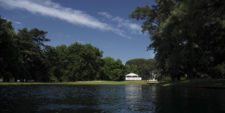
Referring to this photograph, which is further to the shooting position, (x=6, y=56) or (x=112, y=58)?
(x=112, y=58)

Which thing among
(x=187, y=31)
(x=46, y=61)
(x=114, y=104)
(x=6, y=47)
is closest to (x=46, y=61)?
(x=46, y=61)

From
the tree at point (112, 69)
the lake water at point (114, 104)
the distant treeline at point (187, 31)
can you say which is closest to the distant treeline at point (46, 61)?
the tree at point (112, 69)

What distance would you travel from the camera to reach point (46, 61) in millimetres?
129375

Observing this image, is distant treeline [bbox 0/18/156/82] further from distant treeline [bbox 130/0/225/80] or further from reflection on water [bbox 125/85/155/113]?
reflection on water [bbox 125/85/155/113]

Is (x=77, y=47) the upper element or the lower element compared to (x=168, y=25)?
upper

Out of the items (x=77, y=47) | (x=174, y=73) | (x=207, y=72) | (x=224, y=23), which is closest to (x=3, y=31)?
(x=174, y=73)

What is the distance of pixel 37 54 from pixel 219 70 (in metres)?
58.1

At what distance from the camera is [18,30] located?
12669 centimetres

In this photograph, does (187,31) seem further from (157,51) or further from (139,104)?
(157,51)

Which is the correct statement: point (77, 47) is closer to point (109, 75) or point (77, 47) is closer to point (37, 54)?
point (109, 75)

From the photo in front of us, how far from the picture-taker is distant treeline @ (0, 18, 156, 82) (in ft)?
298

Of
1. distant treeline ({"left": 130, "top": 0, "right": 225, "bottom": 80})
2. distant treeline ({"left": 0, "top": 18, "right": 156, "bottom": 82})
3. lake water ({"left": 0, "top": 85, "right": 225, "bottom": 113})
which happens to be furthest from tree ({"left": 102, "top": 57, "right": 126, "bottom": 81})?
lake water ({"left": 0, "top": 85, "right": 225, "bottom": 113})

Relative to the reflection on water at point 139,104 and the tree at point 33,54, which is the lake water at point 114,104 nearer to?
the reflection on water at point 139,104

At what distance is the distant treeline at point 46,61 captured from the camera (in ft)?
298
